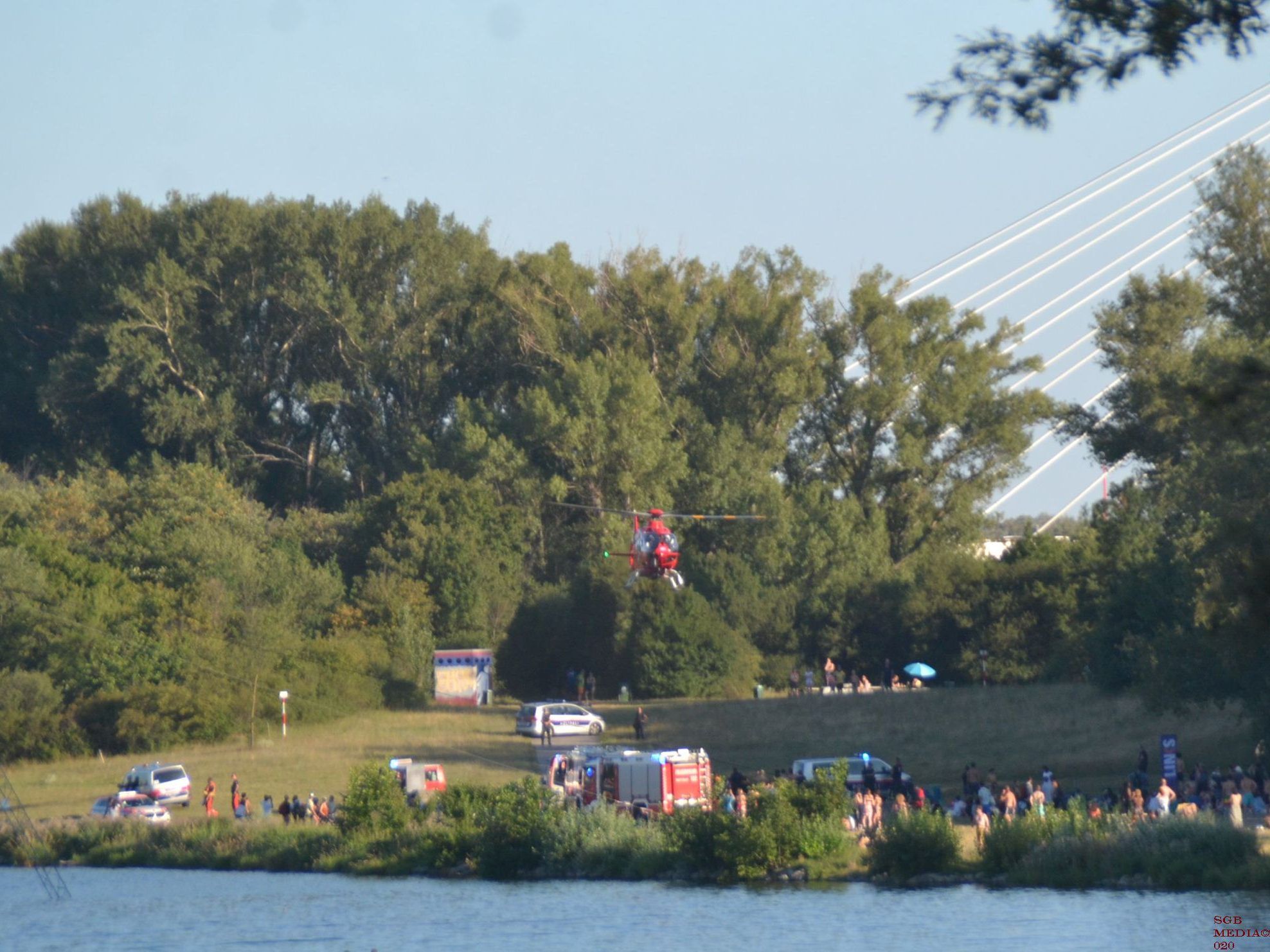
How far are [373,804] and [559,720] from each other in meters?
12.6

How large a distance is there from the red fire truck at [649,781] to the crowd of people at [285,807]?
229 inches

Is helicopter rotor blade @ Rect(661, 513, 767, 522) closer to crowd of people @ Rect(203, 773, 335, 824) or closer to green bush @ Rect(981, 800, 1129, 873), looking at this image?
crowd of people @ Rect(203, 773, 335, 824)

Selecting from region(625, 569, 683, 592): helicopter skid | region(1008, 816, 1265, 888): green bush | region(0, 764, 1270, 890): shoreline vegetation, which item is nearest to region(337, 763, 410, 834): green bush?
region(0, 764, 1270, 890): shoreline vegetation

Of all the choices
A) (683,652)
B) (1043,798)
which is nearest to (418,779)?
(1043,798)

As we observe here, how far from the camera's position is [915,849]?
25.2 meters

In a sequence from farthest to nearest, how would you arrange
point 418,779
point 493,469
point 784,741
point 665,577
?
point 493,469
point 784,741
point 665,577
point 418,779

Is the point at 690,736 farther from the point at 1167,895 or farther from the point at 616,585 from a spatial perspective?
the point at 1167,895

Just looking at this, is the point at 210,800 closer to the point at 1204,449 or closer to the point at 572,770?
the point at 572,770

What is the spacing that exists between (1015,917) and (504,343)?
49.7 m

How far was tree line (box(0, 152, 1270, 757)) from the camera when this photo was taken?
49.9 meters

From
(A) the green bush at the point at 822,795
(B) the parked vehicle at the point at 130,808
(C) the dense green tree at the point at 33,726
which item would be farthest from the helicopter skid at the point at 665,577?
(C) the dense green tree at the point at 33,726

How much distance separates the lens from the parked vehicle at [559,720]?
4416 cm

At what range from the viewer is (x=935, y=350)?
209ft

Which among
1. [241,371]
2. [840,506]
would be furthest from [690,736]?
[241,371]
